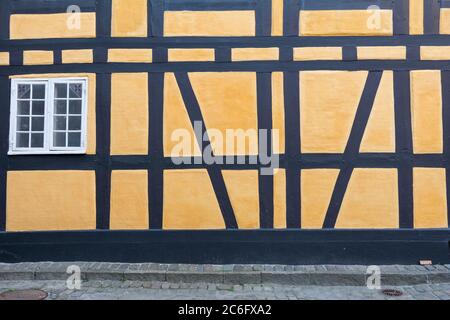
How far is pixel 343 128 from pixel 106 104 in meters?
3.51

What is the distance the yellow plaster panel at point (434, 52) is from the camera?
6492mm

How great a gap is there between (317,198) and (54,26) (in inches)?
184

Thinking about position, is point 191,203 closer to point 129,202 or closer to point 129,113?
point 129,202

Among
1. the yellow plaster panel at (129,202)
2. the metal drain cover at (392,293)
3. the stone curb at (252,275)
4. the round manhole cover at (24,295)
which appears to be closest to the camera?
the round manhole cover at (24,295)

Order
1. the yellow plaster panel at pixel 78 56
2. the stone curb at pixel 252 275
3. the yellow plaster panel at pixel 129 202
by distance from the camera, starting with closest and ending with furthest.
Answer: the stone curb at pixel 252 275
the yellow plaster panel at pixel 129 202
the yellow plaster panel at pixel 78 56

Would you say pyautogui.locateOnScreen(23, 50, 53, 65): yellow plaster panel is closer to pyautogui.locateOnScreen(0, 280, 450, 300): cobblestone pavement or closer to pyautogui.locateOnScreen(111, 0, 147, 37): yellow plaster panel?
pyautogui.locateOnScreen(111, 0, 147, 37): yellow plaster panel

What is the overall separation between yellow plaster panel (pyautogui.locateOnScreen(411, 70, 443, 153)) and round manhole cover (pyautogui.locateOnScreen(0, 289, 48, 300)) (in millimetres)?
5495

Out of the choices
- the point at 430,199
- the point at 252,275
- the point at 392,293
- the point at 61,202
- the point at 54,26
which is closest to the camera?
the point at 392,293

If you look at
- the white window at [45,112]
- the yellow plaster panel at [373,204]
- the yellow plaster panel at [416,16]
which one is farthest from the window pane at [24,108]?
the yellow plaster panel at [416,16]

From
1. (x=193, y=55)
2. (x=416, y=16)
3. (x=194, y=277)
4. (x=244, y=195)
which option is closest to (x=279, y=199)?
(x=244, y=195)

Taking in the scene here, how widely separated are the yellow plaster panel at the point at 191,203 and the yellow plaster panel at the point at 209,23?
2068 mm

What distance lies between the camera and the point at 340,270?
621 cm

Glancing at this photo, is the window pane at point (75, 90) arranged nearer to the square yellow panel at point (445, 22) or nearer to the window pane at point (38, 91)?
the window pane at point (38, 91)

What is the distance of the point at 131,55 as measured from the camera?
21.7 ft
